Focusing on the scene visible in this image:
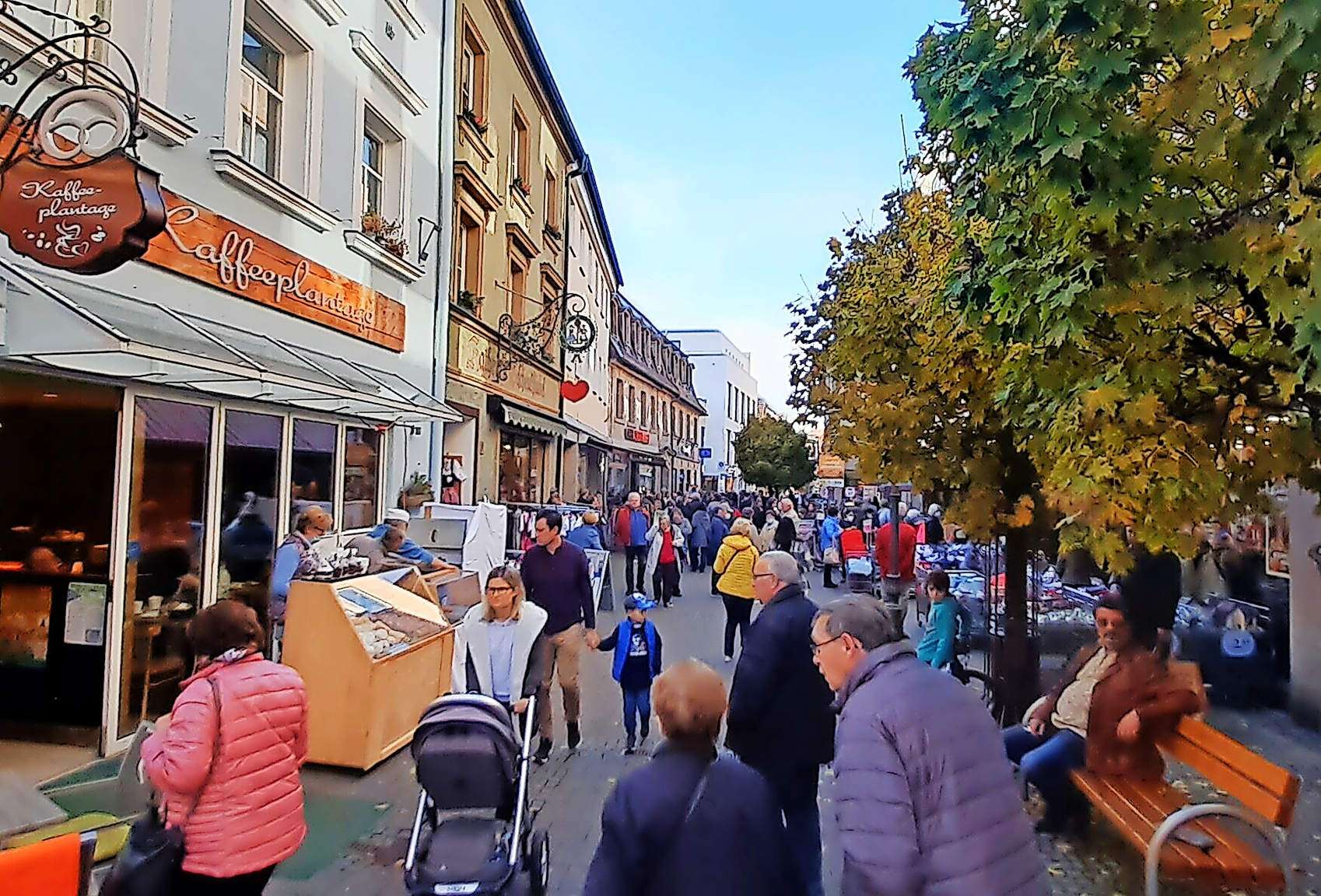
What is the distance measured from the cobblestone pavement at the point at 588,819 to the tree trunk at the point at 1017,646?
6.54 ft

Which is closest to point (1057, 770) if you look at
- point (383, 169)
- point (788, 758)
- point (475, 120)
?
point (788, 758)

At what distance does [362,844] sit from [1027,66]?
5.37 metres

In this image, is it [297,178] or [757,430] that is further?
[757,430]

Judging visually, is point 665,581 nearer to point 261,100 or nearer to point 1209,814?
point 261,100

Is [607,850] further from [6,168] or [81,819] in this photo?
[6,168]

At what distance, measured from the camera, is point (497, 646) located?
614 centimetres

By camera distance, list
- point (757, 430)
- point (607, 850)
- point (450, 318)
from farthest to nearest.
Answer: point (757, 430) → point (450, 318) → point (607, 850)

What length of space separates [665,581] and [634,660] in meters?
9.03

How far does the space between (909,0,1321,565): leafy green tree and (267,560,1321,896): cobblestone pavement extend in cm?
191

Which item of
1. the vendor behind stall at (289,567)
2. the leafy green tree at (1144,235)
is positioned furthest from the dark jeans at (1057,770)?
the vendor behind stall at (289,567)

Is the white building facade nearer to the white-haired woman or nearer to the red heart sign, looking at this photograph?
the white-haired woman

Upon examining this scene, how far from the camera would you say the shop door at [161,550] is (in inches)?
293

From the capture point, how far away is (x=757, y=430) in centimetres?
5809

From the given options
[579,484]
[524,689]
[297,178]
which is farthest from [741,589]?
[579,484]
